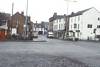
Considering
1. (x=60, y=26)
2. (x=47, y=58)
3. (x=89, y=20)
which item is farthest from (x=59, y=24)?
(x=47, y=58)

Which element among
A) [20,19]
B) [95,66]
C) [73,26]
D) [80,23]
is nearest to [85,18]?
[80,23]

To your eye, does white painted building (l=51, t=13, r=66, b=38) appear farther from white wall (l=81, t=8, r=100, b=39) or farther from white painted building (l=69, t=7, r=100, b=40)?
white wall (l=81, t=8, r=100, b=39)

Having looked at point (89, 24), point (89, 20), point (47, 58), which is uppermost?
point (89, 20)

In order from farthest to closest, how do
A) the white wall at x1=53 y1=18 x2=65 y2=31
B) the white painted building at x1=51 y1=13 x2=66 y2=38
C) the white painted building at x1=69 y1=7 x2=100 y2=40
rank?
the white wall at x1=53 y1=18 x2=65 y2=31 → the white painted building at x1=51 y1=13 x2=66 y2=38 → the white painted building at x1=69 y1=7 x2=100 y2=40

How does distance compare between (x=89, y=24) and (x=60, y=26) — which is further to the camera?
(x=60, y=26)

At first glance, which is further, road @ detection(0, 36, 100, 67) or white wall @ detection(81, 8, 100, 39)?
white wall @ detection(81, 8, 100, 39)

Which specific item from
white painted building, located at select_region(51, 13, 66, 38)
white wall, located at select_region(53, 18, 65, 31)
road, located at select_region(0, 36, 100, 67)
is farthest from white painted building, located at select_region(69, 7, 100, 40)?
road, located at select_region(0, 36, 100, 67)

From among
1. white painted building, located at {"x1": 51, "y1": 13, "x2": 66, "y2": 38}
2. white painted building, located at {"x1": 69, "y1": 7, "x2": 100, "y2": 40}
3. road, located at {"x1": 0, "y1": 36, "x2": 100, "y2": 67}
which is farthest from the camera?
white painted building, located at {"x1": 51, "y1": 13, "x2": 66, "y2": 38}

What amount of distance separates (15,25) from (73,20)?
22.2 metres

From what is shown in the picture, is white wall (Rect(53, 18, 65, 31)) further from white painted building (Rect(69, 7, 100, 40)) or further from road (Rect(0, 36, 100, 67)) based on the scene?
road (Rect(0, 36, 100, 67))

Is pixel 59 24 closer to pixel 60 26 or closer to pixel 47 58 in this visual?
pixel 60 26

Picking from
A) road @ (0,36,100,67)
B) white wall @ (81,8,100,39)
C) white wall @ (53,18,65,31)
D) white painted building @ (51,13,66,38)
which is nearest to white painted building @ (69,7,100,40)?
white wall @ (81,8,100,39)

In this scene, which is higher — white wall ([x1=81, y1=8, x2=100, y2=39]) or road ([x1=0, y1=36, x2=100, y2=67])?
white wall ([x1=81, y1=8, x2=100, y2=39])

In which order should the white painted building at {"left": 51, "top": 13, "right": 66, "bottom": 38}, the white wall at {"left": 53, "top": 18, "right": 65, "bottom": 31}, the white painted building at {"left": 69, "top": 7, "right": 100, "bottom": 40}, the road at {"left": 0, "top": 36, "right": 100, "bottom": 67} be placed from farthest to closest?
the white wall at {"left": 53, "top": 18, "right": 65, "bottom": 31}
the white painted building at {"left": 51, "top": 13, "right": 66, "bottom": 38}
the white painted building at {"left": 69, "top": 7, "right": 100, "bottom": 40}
the road at {"left": 0, "top": 36, "right": 100, "bottom": 67}
